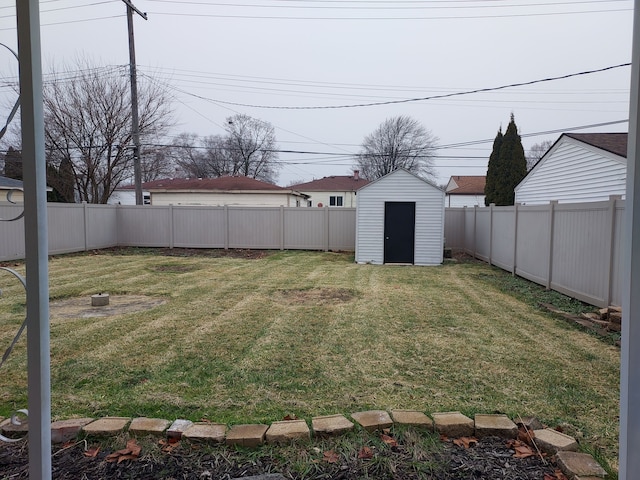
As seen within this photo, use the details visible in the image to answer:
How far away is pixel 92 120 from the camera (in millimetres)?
17594

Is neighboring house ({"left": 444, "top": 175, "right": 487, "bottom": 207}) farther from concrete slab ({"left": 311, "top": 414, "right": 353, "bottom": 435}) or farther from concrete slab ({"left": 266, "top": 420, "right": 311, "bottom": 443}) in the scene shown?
concrete slab ({"left": 266, "top": 420, "right": 311, "bottom": 443})

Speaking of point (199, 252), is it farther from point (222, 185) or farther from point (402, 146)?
point (402, 146)

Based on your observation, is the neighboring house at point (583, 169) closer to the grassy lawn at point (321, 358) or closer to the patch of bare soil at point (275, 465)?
the grassy lawn at point (321, 358)

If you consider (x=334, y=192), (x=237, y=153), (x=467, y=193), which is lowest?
(x=334, y=192)

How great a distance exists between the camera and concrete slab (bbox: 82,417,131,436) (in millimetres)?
2355

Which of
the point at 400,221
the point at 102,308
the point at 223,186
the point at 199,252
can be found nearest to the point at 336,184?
the point at 223,186

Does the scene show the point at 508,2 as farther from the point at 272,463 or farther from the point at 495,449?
the point at 272,463

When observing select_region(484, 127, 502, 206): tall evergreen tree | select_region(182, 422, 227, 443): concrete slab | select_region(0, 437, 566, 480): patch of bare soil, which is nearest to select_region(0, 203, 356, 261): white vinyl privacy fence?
select_region(484, 127, 502, 206): tall evergreen tree

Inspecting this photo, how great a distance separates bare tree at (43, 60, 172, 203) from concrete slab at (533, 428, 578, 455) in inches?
703

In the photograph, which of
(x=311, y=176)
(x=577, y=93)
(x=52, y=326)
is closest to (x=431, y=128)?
(x=311, y=176)

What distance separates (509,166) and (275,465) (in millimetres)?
21483

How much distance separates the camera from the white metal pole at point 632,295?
4.00 feet

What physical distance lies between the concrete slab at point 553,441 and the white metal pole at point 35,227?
7.85 feet

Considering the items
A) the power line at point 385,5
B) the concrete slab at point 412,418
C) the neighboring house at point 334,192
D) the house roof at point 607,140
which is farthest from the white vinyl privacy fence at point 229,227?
the neighboring house at point 334,192
